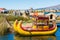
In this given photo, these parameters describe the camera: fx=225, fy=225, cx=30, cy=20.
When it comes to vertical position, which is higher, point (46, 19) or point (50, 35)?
point (46, 19)

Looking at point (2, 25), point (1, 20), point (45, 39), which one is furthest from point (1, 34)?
point (45, 39)

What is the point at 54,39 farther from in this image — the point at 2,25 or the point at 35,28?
the point at 2,25

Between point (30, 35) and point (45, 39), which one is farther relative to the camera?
point (30, 35)

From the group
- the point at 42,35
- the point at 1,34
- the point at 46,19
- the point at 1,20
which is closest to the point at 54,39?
the point at 42,35

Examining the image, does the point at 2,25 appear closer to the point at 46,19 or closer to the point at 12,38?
the point at 12,38

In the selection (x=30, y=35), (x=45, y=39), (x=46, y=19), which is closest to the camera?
(x=45, y=39)

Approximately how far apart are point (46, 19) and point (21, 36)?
4.30 meters

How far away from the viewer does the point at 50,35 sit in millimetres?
28594

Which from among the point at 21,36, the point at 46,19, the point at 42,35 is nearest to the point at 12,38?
the point at 21,36

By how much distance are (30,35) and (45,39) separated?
3.12m

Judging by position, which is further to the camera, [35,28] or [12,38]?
[35,28]

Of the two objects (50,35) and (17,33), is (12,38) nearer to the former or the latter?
(17,33)

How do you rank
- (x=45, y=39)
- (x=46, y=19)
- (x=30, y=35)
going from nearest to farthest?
(x=45, y=39) → (x=30, y=35) → (x=46, y=19)

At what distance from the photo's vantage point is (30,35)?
91.0ft
